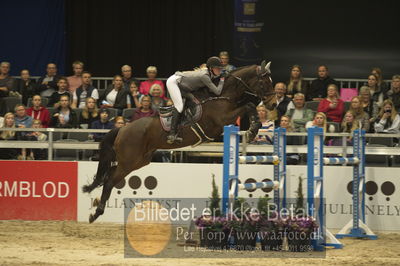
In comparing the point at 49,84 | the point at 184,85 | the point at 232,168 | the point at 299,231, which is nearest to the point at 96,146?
the point at 184,85

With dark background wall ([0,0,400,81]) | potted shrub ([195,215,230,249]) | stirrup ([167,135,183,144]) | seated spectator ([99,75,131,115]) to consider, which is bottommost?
potted shrub ([195,215,230,249])

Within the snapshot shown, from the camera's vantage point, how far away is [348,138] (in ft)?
38.2

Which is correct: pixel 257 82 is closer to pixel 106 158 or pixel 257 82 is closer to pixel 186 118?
pixel 186 118

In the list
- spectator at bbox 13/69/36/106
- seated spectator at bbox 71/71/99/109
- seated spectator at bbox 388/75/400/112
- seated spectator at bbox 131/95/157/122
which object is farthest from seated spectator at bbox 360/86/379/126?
spectator at bbox 13/69/36/106

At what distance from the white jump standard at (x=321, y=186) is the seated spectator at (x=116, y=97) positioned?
15.0 feet

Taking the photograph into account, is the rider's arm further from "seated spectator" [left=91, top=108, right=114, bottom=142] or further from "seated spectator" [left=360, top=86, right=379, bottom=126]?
"seated spectator" [left=360, top=86, right=379, bottom=126]

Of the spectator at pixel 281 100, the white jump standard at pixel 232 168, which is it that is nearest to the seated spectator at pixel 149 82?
the spectator at pixel 281 100

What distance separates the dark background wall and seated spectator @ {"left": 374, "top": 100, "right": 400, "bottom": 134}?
2.66m

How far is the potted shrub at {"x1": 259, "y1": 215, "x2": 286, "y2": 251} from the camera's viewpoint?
8.73m

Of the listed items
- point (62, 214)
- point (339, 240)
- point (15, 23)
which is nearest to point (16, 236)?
point (62, 214)

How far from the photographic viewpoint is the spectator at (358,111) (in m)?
11.7

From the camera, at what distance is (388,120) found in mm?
11797

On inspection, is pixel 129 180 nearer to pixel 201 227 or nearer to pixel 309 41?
pixel 201 227

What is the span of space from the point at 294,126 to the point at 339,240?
2.66m
